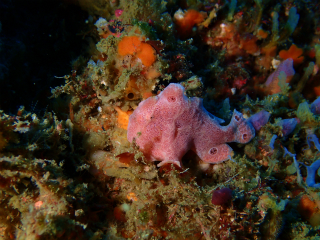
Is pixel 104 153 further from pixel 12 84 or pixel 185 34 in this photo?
pixel 185 34

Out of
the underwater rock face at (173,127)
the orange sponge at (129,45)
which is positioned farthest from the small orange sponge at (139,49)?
the underwater rock face at (173,127)

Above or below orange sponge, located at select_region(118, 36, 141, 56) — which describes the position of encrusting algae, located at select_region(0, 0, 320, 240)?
below

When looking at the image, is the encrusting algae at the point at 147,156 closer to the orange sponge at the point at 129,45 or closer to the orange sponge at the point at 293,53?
the orange sponge at the point at 129,45

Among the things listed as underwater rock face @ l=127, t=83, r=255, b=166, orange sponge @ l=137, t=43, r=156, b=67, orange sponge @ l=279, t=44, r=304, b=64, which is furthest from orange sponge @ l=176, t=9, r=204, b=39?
orange sponge @ l=279, t=44, r=304, b=64

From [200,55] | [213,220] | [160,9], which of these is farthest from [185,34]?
[213,220]

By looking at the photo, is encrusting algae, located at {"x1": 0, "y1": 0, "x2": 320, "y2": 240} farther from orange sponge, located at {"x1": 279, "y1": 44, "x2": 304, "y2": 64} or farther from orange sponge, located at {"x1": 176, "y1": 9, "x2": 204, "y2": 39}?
orange sponge, located at {"x1": 279, "y1": 44, "x2": 304, "y2": 64}
